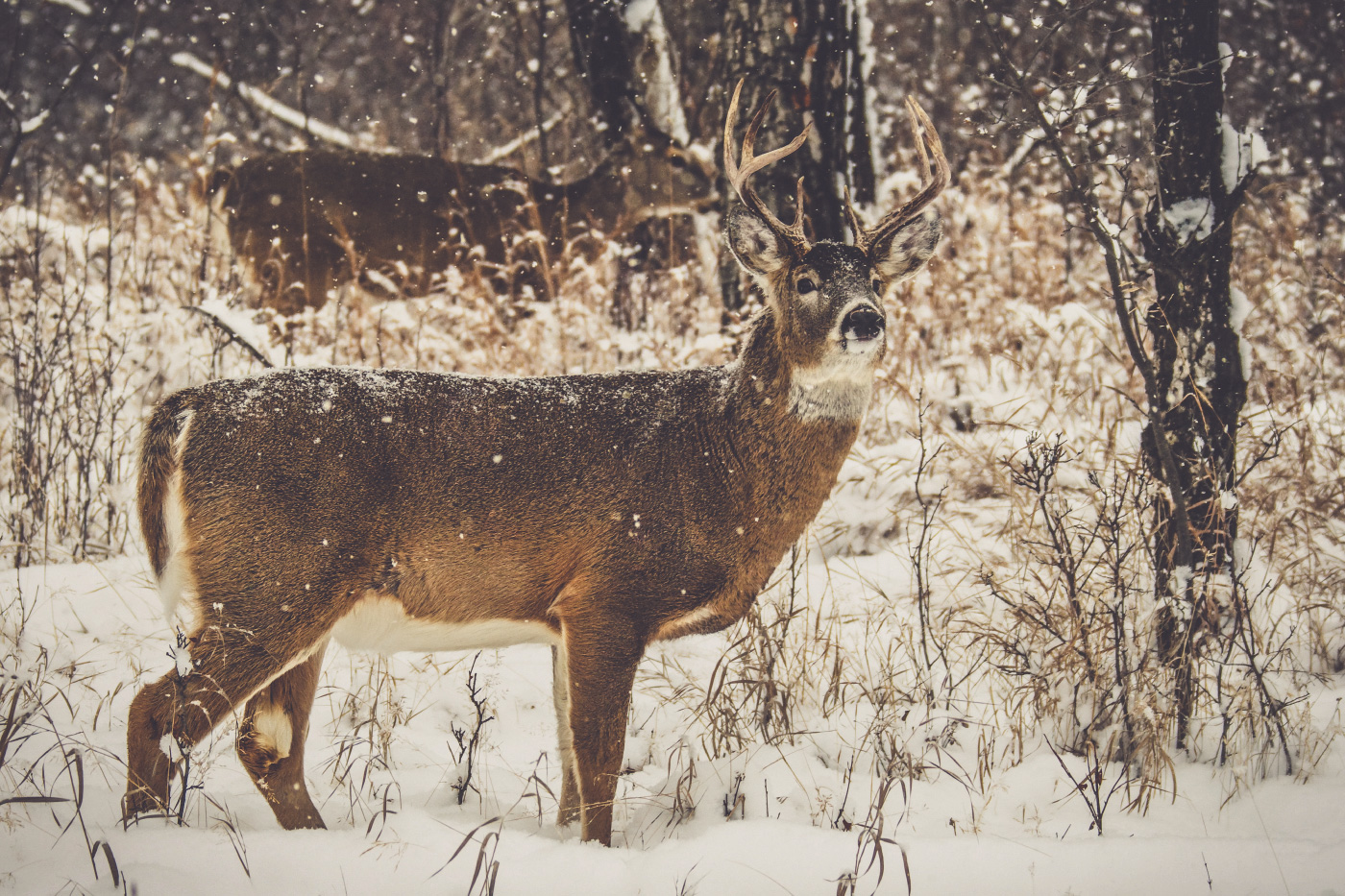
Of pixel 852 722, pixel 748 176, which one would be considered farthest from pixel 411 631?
pixel 748 176

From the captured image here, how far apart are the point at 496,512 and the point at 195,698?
0.90 m

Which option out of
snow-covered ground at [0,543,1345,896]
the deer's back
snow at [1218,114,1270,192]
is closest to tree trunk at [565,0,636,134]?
snow at [1218,114,1270,192]

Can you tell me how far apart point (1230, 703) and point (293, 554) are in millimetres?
2684

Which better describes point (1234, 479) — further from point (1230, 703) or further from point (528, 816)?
point (528, 816)

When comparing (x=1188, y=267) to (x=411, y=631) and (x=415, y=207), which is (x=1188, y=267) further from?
(x=415, y=207)

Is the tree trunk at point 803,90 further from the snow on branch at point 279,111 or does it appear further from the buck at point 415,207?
the snow on branch at point 279,111

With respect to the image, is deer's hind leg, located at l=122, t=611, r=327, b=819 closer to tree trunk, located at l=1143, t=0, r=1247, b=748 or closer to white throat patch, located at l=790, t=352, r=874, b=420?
white throat patch, located at l=790, t=352, r=874, b=420

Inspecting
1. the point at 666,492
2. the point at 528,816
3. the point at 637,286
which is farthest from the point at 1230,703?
the point at 637,286

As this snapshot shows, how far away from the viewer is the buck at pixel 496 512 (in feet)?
8.92

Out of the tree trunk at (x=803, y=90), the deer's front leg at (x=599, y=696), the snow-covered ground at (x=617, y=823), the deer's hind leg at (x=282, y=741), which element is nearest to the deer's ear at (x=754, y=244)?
the deer's front leg at (x=599, y=696)

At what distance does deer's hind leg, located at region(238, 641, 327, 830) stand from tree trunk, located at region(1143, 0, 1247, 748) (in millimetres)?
2712

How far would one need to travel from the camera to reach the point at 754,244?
3.33m

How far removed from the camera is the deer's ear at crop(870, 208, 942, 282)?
3.39 metres

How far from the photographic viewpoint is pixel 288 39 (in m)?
16.4
